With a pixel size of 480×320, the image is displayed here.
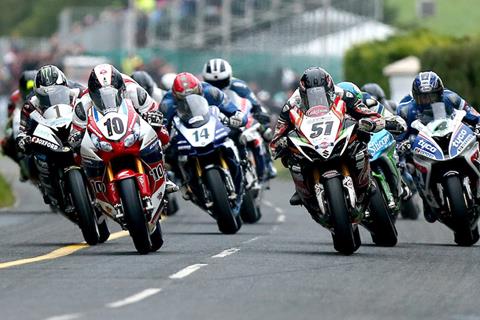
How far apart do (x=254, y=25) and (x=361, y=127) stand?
50.1 m

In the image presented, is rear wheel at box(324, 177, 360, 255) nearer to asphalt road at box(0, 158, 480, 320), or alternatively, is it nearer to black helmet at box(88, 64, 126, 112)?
asphalt road at box(0, 158, 480, 320)

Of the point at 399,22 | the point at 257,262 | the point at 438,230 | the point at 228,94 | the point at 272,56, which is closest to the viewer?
the point at 257,262

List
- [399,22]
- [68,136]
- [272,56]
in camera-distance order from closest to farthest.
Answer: [68,136], [272,56], [399,22]

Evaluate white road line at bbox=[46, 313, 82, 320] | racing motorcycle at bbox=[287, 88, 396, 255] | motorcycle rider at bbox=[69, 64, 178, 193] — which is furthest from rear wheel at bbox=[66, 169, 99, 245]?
white road line at bbox=[46, 313, 82, 320]

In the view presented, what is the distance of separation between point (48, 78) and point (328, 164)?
4044mm

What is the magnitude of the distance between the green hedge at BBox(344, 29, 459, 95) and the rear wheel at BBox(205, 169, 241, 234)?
2513 centimetres

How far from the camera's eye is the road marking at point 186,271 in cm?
1492

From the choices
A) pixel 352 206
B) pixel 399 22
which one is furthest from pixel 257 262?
pixel 399 22

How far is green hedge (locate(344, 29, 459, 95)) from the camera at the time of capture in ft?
155

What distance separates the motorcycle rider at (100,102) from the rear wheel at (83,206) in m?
1.14

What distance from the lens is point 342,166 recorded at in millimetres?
17312

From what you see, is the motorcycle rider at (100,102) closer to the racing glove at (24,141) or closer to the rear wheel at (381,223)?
the racing glove at (24,141)

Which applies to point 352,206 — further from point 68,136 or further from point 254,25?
point 254,25

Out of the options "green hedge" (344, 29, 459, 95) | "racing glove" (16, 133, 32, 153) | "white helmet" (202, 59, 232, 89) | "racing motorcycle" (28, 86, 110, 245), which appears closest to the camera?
"racing motorcycle" (28, 86, 110, 245)
